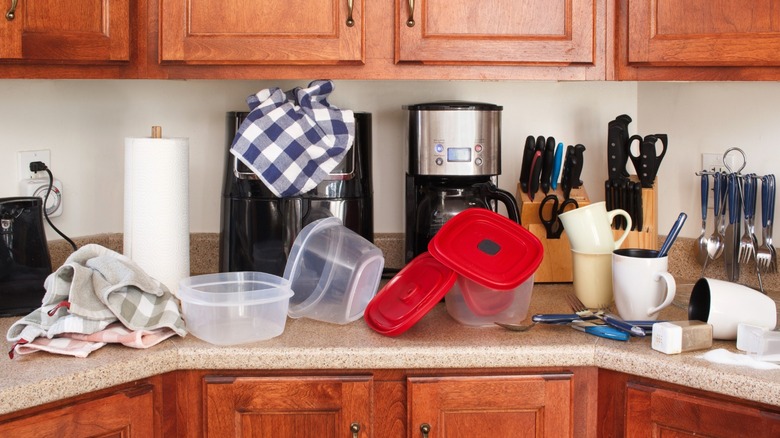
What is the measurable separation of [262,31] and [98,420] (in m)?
0.86

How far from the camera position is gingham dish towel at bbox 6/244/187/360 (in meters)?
1.75

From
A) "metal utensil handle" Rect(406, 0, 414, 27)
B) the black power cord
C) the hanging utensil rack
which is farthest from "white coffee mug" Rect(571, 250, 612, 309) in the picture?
the black power cord

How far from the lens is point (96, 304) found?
1789 mm

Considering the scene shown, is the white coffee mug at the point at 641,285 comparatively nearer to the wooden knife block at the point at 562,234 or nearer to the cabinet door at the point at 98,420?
the wooden knife block at the point at 562,234

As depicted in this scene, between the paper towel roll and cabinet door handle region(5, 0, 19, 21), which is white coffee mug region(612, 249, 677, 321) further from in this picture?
cabinet door handle region(5, 0, 19, 21)

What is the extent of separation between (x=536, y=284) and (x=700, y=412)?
27.4 inches

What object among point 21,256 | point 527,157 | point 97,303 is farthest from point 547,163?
point 21,256

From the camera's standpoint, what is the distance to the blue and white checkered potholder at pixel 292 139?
6.82 feet

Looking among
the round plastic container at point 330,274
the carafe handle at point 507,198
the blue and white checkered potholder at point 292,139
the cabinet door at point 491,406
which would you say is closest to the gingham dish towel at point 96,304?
the round plastic container at point 330,274

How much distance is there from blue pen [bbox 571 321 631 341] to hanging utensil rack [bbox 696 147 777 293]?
0.53 m

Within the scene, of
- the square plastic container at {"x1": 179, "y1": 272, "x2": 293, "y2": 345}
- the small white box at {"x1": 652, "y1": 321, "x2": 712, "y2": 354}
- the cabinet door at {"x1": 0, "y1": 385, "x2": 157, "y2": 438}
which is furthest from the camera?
the square plastic container at {"x1": 179, "y1": 272, "x2": 293, "y2": 345}

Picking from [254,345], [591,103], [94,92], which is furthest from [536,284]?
[94,92]

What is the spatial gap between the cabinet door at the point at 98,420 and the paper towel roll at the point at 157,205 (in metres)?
0.37

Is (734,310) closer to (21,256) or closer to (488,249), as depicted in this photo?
→ (488,249)
